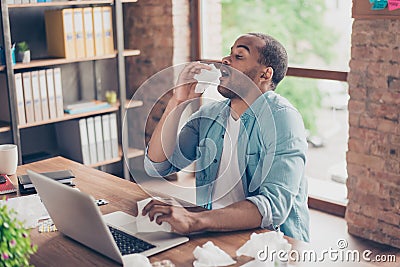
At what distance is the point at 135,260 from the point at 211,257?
0.19 metres

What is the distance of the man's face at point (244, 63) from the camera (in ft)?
6.35

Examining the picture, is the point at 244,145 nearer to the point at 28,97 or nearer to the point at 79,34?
the point at 28,97

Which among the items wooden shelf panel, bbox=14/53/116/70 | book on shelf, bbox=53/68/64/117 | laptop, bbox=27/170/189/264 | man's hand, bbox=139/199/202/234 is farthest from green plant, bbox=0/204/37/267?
book on shelf, bbox=53/68/64/117

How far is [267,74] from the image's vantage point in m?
2.01

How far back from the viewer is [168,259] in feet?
4.82

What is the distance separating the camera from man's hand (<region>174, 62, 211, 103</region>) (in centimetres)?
191

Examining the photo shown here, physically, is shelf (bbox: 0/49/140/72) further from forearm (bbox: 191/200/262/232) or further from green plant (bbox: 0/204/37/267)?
green plant (bbox: 0/204/37/267)

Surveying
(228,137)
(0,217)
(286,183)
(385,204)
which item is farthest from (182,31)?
(0,217)

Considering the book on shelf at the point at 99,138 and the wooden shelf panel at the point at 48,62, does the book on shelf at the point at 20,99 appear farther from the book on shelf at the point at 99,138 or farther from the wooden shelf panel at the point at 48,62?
the book on shelf at the point at 99,138

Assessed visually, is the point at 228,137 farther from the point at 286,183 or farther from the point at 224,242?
the point at 224,242

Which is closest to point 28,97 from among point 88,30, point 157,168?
point 88,30

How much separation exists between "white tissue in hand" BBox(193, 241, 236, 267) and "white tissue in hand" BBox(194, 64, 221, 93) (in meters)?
0.62

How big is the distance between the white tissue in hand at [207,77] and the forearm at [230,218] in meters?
0.45

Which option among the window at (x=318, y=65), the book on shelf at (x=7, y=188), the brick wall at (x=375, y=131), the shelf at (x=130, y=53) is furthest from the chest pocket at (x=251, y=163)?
the shelf at (x=130, y=53)
